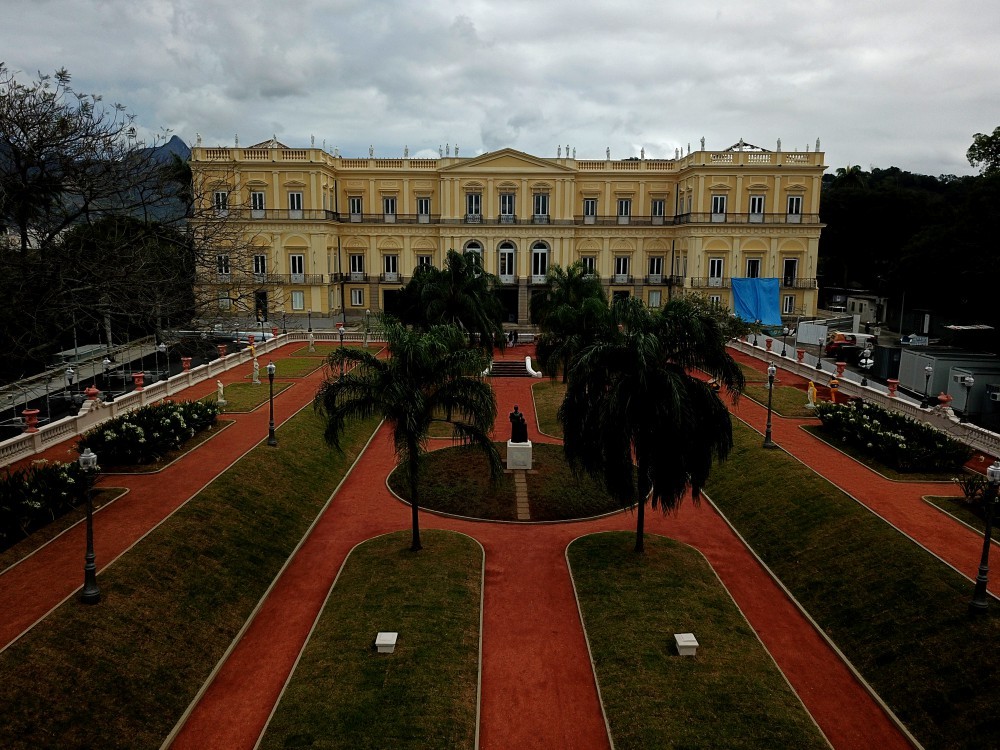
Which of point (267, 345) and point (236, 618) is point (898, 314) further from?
point (236, 618)

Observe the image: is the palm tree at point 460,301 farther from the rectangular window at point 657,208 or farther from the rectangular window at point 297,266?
the rectangular window at point 657,208

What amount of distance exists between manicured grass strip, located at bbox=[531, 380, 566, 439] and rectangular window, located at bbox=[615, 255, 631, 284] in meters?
24.7

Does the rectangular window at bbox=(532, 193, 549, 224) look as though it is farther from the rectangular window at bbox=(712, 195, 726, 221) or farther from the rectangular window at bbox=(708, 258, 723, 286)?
the rectangular window at bbox=(708, 258, 723, 286)

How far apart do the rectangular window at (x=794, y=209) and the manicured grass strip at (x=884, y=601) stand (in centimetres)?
4013

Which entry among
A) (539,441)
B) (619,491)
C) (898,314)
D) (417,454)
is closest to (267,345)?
(539,441)

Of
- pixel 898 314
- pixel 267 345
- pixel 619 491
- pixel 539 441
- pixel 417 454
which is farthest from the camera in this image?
pixel 898 314

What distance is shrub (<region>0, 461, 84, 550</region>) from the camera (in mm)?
17359

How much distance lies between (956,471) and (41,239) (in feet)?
90.4

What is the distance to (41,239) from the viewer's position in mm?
18062

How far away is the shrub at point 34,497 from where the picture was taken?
17.4m

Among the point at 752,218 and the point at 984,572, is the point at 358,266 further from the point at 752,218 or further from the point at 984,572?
the point at 984,572

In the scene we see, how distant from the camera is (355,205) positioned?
63062 millimetres

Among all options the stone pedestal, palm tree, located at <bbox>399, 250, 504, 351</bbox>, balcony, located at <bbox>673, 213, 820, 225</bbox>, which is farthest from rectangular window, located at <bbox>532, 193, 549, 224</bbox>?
the stone pedestal

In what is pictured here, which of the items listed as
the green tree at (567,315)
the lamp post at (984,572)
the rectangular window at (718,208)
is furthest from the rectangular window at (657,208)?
the lamp post at (984,572)
